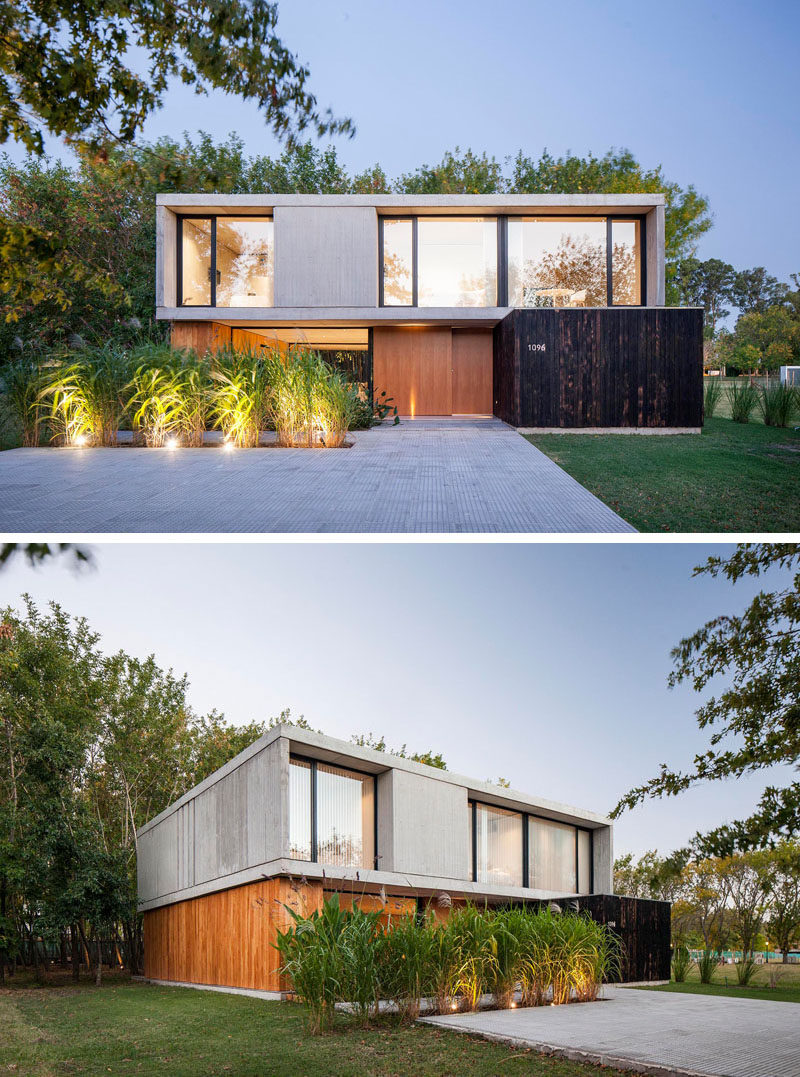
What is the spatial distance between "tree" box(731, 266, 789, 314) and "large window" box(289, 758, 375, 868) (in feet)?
228

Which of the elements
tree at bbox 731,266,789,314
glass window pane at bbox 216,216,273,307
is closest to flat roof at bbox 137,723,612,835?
glass window pane at bbox 216,216,273,307

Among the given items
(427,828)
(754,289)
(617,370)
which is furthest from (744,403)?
(754,289)

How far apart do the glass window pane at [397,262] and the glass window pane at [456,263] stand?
285mm

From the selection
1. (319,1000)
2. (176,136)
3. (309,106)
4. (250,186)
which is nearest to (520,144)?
(250,186)

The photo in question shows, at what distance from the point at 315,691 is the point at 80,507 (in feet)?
46.6

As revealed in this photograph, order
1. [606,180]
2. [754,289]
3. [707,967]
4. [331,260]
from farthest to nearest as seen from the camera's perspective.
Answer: [754,289], [606,180], [331,260], [707,967]

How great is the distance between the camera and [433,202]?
69.7 feet

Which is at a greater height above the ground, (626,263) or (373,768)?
(626,263)

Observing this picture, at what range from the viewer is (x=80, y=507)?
29.5 ft

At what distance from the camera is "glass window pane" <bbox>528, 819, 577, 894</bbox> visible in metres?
17.3

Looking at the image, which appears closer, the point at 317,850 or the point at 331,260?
the point at 317,850

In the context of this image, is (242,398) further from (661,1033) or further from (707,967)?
(707,967)

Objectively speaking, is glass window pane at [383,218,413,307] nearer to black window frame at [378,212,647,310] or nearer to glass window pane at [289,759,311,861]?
black window frame at [378,212,647,310]

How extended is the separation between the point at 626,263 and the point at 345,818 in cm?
1580
